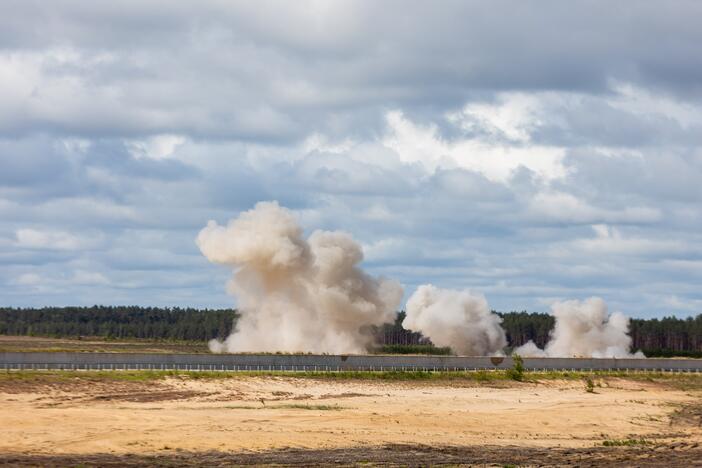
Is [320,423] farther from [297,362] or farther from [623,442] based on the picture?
[297,362]

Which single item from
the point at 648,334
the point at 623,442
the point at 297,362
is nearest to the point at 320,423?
the point at 623,442

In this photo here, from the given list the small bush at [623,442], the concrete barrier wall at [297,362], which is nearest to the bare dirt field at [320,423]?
the small bush at [623,442]

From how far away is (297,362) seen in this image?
89562 mm

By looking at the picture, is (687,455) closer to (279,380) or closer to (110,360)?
(279,380)

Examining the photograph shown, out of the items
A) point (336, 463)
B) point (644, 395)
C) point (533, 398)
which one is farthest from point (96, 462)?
point (644, 395)

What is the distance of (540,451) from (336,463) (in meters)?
10.1

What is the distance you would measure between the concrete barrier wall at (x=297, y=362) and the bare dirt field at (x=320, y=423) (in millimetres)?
8295

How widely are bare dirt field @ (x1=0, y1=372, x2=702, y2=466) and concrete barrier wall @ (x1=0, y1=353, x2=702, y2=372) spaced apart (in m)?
8.29

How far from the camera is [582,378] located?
91.9m

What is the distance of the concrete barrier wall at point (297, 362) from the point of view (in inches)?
3046

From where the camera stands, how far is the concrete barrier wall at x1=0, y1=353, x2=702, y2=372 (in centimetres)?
7738

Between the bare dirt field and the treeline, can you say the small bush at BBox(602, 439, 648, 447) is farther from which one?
the treeline

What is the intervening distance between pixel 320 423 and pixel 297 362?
132 feet

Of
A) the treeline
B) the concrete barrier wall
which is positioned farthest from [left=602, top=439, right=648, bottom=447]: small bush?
the treeline
